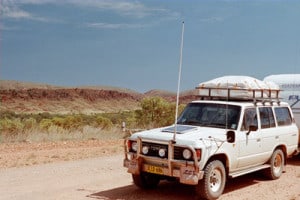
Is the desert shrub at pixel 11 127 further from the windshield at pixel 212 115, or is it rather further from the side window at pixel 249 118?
the side window at pixel 249 118

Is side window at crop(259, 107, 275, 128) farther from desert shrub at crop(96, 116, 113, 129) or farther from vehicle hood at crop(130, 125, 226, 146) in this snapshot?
desert shrub at crop(96, 116, 113, 129)

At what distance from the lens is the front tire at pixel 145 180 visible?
30.7 feet

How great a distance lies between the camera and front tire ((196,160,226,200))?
849 centimetres

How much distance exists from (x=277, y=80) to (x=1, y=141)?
10880mm

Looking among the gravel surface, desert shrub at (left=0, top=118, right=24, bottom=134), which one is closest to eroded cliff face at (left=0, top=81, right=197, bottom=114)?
desert shrub at (left=0, top=118, right=24, bottom=134)

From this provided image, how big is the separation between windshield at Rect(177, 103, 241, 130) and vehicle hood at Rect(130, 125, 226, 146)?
34cm

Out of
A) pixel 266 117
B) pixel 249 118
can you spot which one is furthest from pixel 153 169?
pixel 266 117

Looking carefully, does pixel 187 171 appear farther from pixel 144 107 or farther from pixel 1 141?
pixel 144 107

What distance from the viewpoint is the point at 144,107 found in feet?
98.0

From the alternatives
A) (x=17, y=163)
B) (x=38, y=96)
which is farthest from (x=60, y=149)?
(x=38, y=96)

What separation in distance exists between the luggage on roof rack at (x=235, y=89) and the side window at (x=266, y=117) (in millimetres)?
290

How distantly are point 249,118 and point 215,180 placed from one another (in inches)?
74.1

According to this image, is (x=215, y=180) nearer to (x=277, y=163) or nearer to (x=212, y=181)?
(x=212, y=181)

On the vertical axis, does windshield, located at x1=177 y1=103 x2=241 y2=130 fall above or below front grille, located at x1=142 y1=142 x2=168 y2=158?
above
